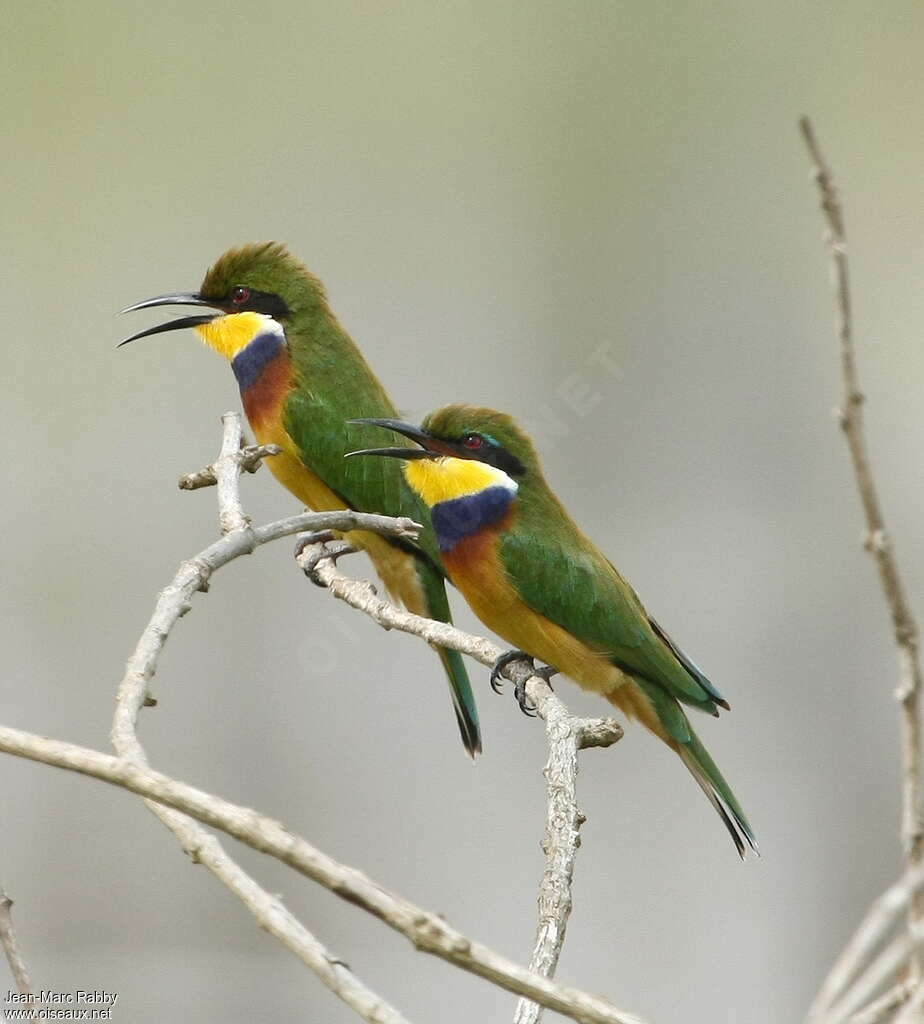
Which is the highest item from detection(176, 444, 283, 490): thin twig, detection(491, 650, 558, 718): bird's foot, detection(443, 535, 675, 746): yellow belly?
detection(176, 444, 283, 490): thin twig

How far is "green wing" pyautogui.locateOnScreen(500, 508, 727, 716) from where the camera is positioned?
5.60 feet

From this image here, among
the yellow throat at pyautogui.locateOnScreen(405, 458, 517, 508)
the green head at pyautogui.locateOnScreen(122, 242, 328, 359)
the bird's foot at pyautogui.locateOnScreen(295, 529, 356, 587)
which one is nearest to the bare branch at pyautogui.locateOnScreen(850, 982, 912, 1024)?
the yellow throat at pyautogui.locateOnScreen(405, 458, 517, 508)

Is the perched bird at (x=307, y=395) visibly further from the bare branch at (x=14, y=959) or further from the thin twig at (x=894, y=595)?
the thin twig at (x=894, y=595)

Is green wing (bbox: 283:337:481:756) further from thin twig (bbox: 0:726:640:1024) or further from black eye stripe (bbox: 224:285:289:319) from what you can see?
thin twig (bbox: 0:726:640:1024)

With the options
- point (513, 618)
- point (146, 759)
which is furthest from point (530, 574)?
point (146, 759)

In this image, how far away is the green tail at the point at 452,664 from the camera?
1.94 meters

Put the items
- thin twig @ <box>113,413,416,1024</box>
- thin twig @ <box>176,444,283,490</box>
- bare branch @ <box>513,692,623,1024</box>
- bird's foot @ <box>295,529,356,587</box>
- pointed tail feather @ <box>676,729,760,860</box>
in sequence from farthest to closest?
bird's foot @ <box>295,529,356,587</box> → pointed tail feather @ <box>676,729,760,860</box> → thin twig @ <box>176,444,283,490</box> → bare branch @ <box>513,692,623,1024</box> → thin twig @ <box>113,413,416,1024</box>

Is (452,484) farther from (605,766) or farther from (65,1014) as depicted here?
(605,766)

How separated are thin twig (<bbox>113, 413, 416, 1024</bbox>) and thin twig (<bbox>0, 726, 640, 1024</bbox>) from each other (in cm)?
3

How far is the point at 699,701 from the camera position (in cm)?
174

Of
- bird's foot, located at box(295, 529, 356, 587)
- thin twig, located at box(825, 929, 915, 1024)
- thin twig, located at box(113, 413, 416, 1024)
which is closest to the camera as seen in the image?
thin twig, located at box(825, 929, 915, 1024)

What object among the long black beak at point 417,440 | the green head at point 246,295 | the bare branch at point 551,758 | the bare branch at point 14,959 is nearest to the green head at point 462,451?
the long black beak at point 417,440

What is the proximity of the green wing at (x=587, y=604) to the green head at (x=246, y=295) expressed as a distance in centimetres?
49

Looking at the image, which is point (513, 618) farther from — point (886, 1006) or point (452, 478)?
point (886, 1006)
